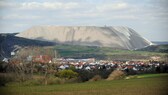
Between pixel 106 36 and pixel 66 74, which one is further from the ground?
pixel 106 36

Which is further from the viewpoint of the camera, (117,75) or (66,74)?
(117,75)

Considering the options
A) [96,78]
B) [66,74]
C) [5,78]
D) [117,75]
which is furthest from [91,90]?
[117,75]

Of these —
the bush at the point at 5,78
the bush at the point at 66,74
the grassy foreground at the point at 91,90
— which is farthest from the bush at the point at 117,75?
the bush at the point at 5,78

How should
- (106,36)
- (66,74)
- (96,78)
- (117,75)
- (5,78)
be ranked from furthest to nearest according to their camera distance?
(106,36) → (117,75) → (96,78) → (66,74) → (5,78)

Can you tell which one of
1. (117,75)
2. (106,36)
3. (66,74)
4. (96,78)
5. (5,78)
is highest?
(106,36)

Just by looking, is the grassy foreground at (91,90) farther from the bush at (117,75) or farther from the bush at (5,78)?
the bush at (117,75)

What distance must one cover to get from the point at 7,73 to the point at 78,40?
24.7 m

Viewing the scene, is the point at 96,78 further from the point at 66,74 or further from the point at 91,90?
the point at 91,90

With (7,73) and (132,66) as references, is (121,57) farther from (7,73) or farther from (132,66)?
(7,73)

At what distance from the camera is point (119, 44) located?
36.2m

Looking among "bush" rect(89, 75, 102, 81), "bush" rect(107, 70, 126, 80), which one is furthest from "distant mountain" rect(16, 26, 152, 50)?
"bush" rect(89, 75, 102, 81)

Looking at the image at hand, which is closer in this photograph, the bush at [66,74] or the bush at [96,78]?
the bush at [66,74]

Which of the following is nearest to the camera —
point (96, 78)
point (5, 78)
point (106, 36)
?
point (5, 78)

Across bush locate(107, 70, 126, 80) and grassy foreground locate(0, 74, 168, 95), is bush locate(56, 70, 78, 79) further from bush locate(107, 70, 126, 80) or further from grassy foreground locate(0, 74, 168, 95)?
bush locate(107, 70, 126, 80)
